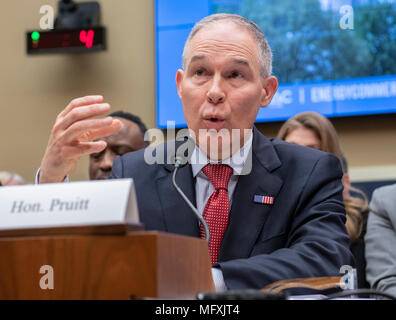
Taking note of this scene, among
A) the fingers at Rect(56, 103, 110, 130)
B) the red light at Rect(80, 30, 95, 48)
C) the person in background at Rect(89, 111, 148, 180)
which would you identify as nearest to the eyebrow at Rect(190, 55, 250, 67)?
the fingers at Rect(56, 103, 110, 130)

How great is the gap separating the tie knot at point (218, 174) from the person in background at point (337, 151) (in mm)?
1194

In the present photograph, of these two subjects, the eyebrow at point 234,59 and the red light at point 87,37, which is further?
the red light at point 87,37

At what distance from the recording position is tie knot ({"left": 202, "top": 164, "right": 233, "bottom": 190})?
1599 millimetres

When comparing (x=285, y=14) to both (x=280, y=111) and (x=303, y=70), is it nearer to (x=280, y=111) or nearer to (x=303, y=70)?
(x=303, y=70)

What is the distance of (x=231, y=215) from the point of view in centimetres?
155

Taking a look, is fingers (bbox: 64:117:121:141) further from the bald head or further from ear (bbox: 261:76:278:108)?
ear (bbox: 261:76:278:108)

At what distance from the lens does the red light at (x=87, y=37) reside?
372 centimetres

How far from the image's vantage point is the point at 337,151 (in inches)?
111

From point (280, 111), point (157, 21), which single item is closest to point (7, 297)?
point (280, 111)

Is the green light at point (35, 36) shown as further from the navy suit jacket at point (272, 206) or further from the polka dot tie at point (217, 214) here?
the polka dot tie at point (217, 214)

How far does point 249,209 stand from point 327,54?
6.82 feet

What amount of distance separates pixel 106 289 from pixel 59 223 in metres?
0.12

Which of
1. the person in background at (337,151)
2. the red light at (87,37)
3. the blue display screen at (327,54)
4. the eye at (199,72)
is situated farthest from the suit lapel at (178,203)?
the red light at (87,37)

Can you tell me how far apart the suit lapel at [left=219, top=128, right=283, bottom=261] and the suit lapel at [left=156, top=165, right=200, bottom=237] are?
0.09 metres
